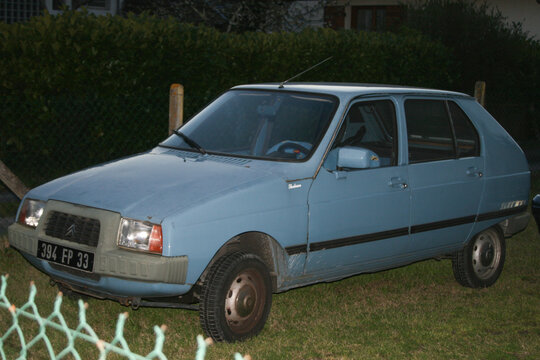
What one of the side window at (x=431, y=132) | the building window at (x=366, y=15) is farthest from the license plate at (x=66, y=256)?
the building window at (x=366, y=15)

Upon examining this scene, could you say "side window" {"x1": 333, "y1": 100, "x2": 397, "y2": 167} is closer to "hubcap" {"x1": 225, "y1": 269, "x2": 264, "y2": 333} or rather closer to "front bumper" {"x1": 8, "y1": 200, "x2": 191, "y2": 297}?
"hubcap" {"x1": 225, "y1": 269, "x2": 264, "y2": 333}

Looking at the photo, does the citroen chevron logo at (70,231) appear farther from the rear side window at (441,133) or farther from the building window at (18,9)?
the building window at (18,9)

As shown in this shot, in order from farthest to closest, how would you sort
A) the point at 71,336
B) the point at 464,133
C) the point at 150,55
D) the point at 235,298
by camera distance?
the point at 150,55, the point at 464,133, the point at 235,298, the point at 71,336

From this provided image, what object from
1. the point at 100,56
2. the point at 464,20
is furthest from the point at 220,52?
the point at 464,20

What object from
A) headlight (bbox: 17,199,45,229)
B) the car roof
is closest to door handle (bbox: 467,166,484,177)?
the car roof

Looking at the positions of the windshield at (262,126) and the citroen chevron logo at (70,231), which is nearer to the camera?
the citroen chevron logo at (70,231)

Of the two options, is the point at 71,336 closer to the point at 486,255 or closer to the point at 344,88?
the point at 344,88

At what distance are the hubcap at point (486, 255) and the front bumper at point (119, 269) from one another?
10.9 ft

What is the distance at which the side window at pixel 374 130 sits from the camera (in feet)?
21.2

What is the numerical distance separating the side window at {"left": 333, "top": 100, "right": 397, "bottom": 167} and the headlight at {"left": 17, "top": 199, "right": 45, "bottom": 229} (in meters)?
2.33

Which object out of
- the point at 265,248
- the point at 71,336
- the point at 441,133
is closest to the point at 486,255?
the point at 441,133

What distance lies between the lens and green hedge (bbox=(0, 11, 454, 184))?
9516 mm

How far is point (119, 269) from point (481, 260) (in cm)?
379

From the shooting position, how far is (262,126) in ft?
21.2
